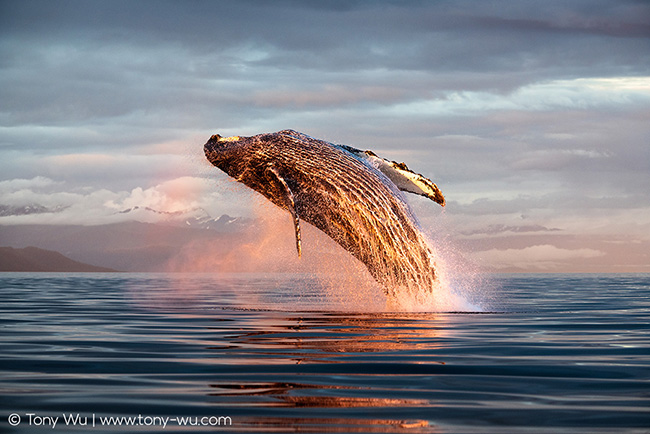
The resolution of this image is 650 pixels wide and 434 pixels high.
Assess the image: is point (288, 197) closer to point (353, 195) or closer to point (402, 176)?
point (353, 195)

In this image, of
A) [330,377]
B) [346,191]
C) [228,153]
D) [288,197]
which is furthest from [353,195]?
[330,377]

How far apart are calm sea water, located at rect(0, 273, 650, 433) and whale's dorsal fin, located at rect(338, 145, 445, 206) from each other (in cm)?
395

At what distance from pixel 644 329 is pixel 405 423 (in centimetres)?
1107

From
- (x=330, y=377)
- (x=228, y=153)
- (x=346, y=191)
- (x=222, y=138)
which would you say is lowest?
(x=330, y=377)

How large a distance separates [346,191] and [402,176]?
5.77 feet

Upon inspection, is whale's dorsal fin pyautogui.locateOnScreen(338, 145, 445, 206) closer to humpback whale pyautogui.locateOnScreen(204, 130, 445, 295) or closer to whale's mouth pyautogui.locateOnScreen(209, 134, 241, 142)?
humpback whale pyautogui.locateOnScreen(204, 130, 445, 295)

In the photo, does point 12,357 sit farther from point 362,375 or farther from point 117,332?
point 362,375

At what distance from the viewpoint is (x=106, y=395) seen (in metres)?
8.37

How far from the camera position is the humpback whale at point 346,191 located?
18.8 metres

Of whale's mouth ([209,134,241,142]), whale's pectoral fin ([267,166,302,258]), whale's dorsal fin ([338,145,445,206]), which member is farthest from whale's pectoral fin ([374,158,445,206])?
whale's mouth ([209,134,241,142])

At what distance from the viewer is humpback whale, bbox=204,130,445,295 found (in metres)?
18.8

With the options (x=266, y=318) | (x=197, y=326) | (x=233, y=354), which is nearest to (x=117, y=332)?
(x=197, y=326)

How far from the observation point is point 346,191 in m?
18.7

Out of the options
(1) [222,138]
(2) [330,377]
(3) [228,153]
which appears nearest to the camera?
(2) [330,377]
